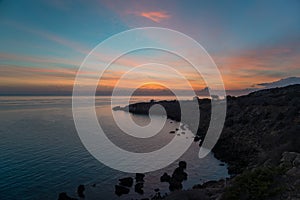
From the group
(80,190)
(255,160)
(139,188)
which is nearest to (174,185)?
(139,188)

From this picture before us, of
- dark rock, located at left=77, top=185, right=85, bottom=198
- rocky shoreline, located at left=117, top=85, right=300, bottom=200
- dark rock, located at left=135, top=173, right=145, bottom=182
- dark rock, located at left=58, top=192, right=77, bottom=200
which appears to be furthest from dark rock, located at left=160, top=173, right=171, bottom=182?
dark rock, located at left=58, top=192, right=77, bottom=200

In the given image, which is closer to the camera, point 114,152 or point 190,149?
point 114,152

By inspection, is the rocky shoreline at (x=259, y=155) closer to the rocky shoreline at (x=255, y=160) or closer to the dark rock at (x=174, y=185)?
the rocky shoreline at (x=255, y=160)

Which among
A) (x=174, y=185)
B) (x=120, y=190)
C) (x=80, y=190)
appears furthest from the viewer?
(x=174, y=185)

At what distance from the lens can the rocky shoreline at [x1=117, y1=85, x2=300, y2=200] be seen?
10719 mm

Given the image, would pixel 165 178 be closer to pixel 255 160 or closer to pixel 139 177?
pixel 139 177

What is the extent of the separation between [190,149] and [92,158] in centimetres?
1791

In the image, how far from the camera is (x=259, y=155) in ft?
92.2

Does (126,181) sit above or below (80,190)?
above

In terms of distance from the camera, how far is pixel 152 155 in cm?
3784

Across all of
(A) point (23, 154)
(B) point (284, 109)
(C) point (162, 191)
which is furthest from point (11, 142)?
(B) point (284, 109)

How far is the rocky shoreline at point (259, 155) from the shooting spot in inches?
422

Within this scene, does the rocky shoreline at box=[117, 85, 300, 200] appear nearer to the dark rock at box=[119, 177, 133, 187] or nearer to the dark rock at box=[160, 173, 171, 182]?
the dark rock at box=[160, 173, 171, 182]

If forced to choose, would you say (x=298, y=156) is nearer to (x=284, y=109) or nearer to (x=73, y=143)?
(x=284, y=109)
